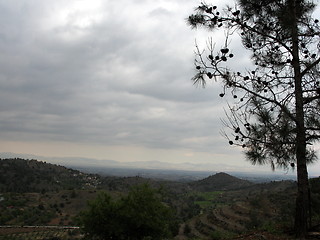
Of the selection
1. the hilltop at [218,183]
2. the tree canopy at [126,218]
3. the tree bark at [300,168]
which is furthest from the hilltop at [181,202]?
the tree canopy at [126,218]

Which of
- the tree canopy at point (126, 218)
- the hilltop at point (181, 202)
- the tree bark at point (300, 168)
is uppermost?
the tree bark at point (300, 168)

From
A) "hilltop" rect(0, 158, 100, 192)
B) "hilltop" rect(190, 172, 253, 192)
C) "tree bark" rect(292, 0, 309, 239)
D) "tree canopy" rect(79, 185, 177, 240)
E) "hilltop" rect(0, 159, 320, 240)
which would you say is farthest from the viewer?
"hilltop" rect(190, 172, 253, 192)

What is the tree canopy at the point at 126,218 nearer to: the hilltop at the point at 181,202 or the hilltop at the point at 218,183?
the hilltop at the point at 181,202

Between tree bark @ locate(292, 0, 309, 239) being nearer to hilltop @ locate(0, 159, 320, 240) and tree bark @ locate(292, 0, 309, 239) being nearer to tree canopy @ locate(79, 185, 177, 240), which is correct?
hilltop @ locate(0, 159, 320, 240)

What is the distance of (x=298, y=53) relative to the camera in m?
7.21

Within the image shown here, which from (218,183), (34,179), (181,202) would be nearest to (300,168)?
(181,202)

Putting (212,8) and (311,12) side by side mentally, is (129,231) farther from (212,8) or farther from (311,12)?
(311,12)

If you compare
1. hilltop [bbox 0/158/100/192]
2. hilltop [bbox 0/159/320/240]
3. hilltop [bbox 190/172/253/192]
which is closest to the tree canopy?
hilltop [bbox 0/159/320/240]

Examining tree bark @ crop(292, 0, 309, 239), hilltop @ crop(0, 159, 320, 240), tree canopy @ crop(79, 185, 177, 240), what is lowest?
hilltop @ crop(0, 159, 320, 240)

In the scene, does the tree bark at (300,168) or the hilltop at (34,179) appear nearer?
the tree bark at (300,168)

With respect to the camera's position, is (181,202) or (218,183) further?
(218,183)

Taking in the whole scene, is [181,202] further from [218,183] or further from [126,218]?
[126,218]

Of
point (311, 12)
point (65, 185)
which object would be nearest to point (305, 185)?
point (311, 12)

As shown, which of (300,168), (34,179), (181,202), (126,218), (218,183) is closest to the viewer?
(300,168)
